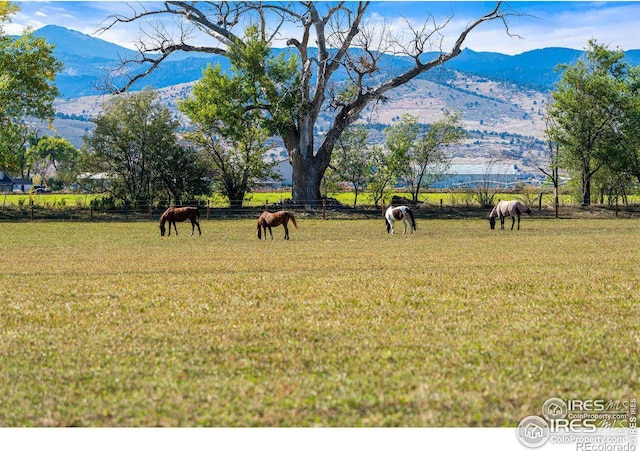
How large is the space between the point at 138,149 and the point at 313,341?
4571cm

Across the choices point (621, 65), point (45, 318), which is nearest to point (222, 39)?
point (621, 65)

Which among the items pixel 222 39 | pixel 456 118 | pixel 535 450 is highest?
pixel 222 39

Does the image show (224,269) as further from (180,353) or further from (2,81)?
(2,81)

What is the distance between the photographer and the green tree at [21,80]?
148 ft

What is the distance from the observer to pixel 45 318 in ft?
32.3

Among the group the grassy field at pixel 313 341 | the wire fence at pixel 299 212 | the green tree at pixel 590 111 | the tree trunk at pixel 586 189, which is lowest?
the grassy field at pixel 313 341

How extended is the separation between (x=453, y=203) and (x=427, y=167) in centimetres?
1155

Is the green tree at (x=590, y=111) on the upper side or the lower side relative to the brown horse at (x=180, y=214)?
upper

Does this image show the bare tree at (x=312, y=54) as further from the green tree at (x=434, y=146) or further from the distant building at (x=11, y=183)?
the distant building at (x=11, y=183)

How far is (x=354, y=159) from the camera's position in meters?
59.7

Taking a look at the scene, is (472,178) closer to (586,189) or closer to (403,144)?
(403,144)

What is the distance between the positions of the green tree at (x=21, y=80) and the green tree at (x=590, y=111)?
114 ft

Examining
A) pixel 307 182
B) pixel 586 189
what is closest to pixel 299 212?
pixel 307 182

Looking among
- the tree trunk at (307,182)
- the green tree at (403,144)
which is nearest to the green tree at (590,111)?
the green tree at (403,144)
